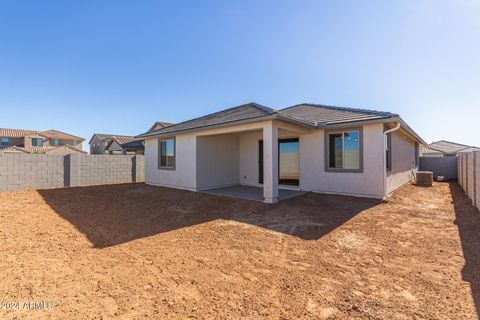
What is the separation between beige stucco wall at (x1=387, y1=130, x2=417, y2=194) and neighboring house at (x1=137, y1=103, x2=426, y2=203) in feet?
0.13

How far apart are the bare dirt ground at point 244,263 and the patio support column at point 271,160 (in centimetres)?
85

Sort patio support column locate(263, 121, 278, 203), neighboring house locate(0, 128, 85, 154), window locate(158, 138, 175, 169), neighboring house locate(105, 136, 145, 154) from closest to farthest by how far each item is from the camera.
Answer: patio support column locate(263, 121, 278, 203) → window locate(158, 138, 175, 169) → neighboring house locate(105, 136, 145, 154) → neighboring house locate(0, 128, 85, 154)

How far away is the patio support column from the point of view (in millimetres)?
6949

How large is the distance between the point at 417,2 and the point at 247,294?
29.2 feet

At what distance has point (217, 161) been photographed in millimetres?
10266

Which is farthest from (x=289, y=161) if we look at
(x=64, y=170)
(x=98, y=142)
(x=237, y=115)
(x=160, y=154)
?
(x=98, y=142)

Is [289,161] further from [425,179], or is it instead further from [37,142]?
[37,142]

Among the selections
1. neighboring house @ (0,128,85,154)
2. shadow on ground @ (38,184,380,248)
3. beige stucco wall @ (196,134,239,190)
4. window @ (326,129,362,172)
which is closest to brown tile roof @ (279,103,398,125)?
window @ (326,129,362,172)

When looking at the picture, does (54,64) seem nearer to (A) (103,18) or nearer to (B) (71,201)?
(A) (103,18)

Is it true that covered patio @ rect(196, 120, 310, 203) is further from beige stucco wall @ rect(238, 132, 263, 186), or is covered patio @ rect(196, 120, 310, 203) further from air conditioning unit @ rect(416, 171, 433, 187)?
air conditioning unit @ rect(416, 171, 433, 187)

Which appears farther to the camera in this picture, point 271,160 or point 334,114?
point 334,114

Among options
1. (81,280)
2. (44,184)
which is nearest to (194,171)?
(81,280)

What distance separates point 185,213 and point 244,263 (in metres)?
3.32

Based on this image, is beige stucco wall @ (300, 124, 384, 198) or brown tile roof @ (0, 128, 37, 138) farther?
brown tile roof @ (0, 128, 37, 138)
